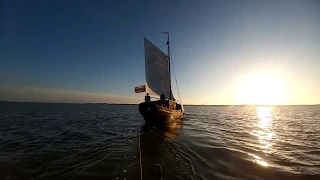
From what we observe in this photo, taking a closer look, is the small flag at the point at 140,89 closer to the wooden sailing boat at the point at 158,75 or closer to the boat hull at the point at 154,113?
the boat hull at the point at 154,113

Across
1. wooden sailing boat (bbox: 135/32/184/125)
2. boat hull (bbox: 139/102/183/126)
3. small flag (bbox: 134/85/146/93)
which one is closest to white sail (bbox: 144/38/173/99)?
wooden sailing boat (bbox: 135/32/184/125)

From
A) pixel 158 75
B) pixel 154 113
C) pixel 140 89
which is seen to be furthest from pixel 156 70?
pixel 154 113

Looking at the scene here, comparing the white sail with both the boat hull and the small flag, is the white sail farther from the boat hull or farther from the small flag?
the boat hull

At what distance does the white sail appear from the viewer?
30.4 metres

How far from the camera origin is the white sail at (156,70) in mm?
30394

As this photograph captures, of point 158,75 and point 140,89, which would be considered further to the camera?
point 158,75

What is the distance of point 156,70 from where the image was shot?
31.6 m

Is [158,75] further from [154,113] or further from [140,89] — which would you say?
[154,113]

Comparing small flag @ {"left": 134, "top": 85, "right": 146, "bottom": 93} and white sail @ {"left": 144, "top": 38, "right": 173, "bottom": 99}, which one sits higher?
white sail @ {"left": 144, "top": 38, "right": 173, "bottom": 99}

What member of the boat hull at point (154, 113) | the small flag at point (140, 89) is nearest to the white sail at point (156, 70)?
the small flag at point (140, 89)

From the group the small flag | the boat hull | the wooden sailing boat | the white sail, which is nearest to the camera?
the boat hull

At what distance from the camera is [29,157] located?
10.7 m

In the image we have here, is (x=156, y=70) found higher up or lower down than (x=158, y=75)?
higher up

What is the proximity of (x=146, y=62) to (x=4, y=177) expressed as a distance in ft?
84.1
